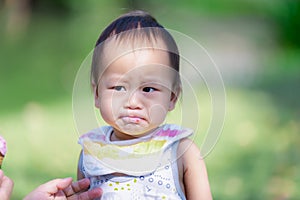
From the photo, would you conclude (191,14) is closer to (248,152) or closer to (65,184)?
(248,152)

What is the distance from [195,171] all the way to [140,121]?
0.62ft

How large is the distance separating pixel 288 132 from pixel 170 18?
2.86m

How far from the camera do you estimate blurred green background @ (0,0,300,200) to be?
3373 mm

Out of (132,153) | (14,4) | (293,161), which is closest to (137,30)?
(132,153)

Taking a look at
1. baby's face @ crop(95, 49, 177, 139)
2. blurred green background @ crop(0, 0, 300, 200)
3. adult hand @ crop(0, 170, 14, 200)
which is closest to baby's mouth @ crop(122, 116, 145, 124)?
baby's face @ crop(95, 49, 177, 139)

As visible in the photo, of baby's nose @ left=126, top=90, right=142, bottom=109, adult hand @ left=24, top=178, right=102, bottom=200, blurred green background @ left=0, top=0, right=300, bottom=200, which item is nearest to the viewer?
baby's nose @ left=126, top=90, right=142, bottom=109

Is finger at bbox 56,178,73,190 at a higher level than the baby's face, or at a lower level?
lower

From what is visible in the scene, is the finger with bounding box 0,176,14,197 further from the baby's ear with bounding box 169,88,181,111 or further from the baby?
the baby's ear with bounding box 169,88,181,111

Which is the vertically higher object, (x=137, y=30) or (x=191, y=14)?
(x=137, y=30)

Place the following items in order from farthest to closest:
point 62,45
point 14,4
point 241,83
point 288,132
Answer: point 14,4 → point 62,45 → point 241,83 → point 288,132

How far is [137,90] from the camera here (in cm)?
168

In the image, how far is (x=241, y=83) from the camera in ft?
16.7

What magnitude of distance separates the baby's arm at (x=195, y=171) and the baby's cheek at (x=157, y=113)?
3.7 inches

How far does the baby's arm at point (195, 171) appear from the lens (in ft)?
5.77
